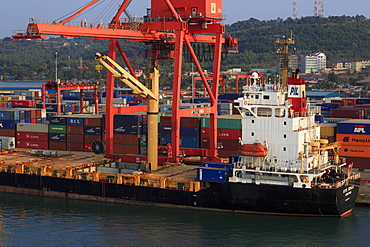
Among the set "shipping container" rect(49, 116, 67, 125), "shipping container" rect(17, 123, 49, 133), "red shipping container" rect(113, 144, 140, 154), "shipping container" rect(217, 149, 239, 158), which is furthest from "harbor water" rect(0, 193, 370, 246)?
"shipping container" rect(17, 123, 49, 133)

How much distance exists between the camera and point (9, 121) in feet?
190

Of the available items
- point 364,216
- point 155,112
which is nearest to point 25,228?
point 155,112

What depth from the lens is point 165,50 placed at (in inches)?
1806

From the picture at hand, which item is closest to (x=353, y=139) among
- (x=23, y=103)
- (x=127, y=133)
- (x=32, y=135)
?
(x=127, y=133)

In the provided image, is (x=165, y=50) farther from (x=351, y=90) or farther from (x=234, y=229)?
(x=351, y=90)

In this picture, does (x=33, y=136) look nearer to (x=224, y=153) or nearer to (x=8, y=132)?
(x=8, y=132)

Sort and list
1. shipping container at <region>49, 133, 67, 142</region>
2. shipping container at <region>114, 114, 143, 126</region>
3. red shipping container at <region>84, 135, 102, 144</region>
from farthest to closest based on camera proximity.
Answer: shipping container at <region>49, 133, 67, 142</region> → red shipping container at <region>84, 135, 102, 144</region> → shipping container at <region>114, 114, 143, 126</region>

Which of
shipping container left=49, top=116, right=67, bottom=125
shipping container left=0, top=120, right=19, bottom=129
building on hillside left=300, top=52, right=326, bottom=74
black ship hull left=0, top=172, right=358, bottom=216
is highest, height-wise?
building on hillside left=300, top=52, right=326, bottom=74

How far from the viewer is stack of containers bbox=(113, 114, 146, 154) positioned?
49.3 metres

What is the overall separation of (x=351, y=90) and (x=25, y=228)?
108 meters

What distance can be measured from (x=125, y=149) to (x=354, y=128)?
17.6 meters

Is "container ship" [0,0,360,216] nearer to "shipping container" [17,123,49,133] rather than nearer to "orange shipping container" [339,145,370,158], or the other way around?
"shipping container" [17,123,49,133]

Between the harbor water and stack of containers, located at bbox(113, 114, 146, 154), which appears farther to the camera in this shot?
stack of containers, located at bbox(113, 114, 146, 154)

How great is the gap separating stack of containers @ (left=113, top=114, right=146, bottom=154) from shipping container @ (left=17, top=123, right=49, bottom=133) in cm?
855
